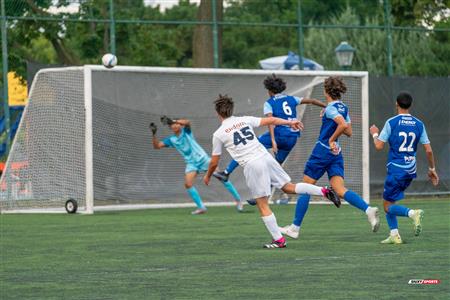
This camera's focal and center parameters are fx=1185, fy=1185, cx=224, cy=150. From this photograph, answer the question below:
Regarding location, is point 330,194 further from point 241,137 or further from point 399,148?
point 241,137

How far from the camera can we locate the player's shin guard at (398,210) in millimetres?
12441

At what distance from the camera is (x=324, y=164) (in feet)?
44.5

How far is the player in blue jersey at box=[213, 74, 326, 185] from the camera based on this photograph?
16.8 meters

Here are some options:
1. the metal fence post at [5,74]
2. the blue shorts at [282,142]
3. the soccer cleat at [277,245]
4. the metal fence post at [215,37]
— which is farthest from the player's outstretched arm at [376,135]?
the metal fence post at [215,37]

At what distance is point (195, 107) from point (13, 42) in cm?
400

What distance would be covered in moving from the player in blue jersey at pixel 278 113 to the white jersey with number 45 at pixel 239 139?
409cm

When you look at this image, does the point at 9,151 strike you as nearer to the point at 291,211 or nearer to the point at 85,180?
the point at 85,180

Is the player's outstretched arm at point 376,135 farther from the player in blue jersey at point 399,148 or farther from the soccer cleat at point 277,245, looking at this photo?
the soccer cleat at point 277,245

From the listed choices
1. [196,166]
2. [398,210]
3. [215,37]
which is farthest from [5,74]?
[398,210]

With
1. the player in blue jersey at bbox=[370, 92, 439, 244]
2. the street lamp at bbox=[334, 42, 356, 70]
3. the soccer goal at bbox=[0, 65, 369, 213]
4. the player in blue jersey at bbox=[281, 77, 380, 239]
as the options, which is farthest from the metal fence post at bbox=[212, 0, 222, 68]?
the player in blue jersey at bbox=[370, 92, 439, 244]

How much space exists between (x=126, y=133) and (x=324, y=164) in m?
8.37

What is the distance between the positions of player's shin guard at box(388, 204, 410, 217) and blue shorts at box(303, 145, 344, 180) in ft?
3.55

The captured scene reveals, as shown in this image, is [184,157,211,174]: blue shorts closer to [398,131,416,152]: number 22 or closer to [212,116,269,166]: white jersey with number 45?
[212,116,269,166]: white jersey with number 45

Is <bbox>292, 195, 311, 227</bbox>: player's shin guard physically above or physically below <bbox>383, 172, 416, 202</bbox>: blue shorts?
below
